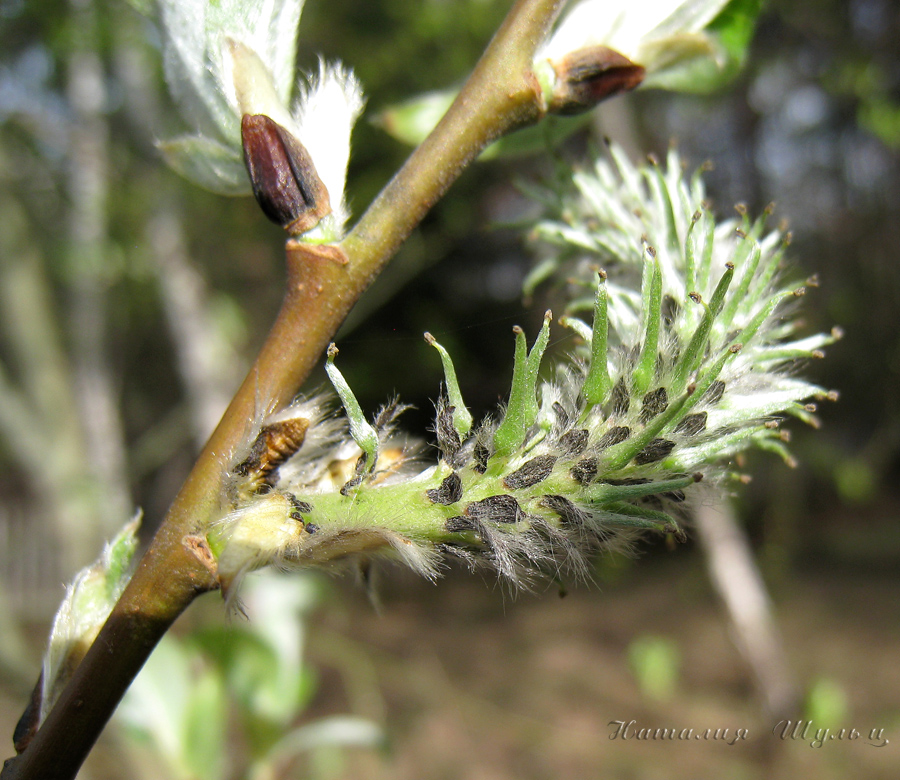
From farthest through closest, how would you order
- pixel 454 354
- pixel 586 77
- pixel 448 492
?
pixel 454 354 → pixel 586 77 → pixel 448 492

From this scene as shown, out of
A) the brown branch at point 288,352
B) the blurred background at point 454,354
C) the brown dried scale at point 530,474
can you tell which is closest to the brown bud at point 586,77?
the brown branch at point 288,352

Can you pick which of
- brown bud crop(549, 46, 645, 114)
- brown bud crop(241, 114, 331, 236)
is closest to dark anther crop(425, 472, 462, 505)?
brown bud crop(241, 114, 331, 236)

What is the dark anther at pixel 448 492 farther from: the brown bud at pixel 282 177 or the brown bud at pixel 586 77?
the brown bud at pixel 586 77

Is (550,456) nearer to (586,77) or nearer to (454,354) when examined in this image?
(586,77)

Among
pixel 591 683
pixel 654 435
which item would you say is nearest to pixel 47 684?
pixel 654 435

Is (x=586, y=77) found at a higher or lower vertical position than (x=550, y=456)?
higher

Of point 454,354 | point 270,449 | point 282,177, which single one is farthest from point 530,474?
point 454,354
